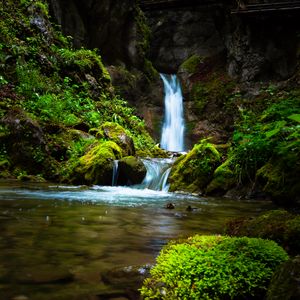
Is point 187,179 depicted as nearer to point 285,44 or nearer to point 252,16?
point 252,16

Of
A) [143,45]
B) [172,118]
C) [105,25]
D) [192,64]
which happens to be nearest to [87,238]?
[105,25]

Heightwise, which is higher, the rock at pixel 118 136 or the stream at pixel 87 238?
the rock at pixel 118 136

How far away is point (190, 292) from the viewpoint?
7.75 feet

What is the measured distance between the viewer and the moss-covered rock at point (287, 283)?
1.90 m

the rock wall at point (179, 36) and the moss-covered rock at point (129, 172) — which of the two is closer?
the moss-covered rock at point (129, 172)

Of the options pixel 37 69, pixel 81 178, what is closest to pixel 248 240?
pixel 81 178

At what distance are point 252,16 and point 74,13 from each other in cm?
1019

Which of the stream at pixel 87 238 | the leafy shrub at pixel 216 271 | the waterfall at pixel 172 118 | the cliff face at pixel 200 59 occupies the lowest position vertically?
the stream at pixel 87 238

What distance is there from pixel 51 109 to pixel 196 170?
6.46m

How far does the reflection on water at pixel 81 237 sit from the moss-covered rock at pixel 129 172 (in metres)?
3.56

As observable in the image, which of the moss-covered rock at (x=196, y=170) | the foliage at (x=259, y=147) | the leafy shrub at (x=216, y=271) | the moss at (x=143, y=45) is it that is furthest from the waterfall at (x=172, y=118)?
the leafy shrub at (x=216, y=271)

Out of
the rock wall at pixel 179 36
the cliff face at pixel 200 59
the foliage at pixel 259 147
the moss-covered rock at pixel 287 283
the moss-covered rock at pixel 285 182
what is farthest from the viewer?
the rock wall at pixel 179 36

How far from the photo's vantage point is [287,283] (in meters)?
1.97

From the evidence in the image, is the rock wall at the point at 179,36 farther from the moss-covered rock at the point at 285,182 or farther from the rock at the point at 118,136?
the moss-covered rock at the point at 285,182
